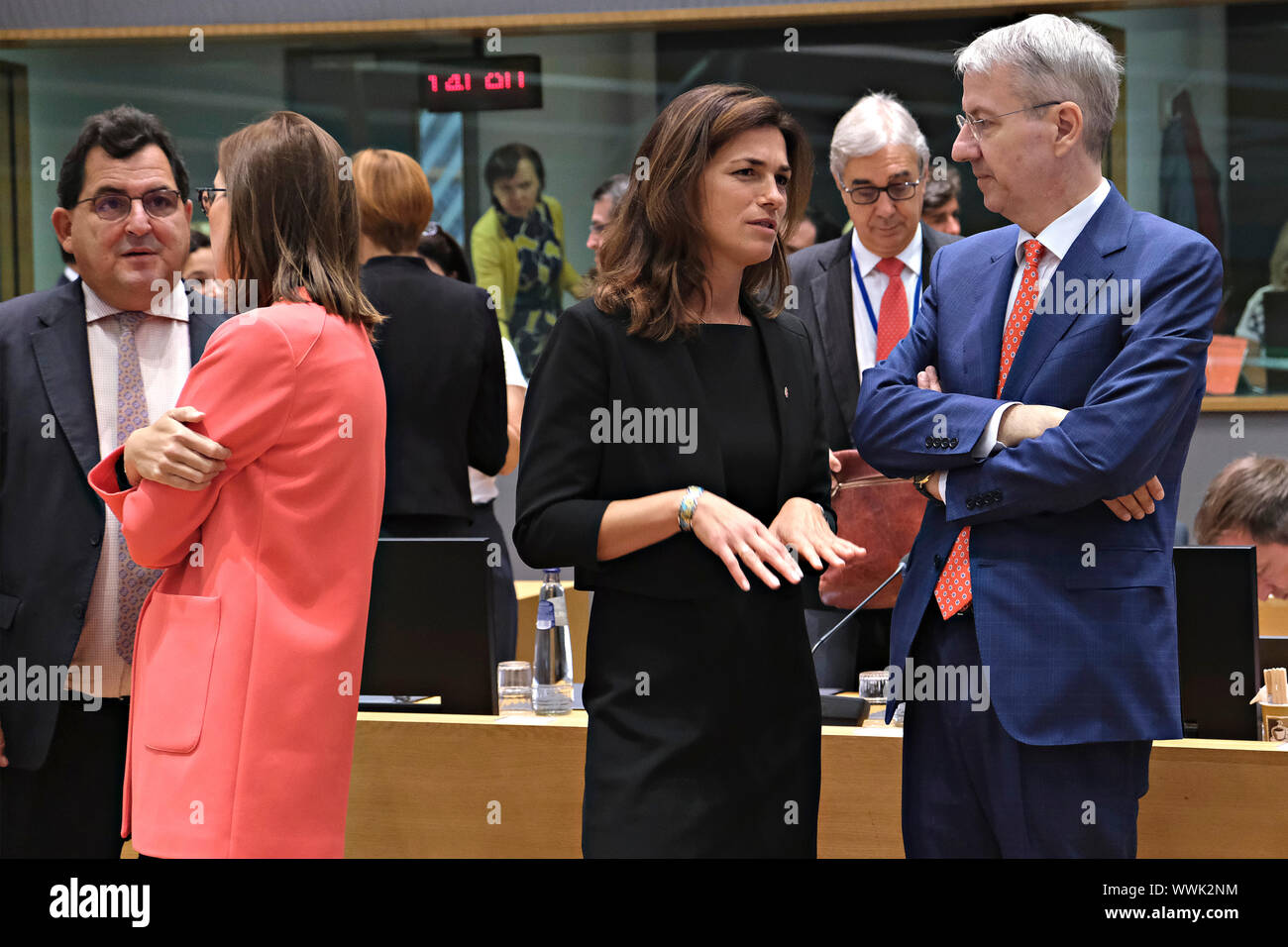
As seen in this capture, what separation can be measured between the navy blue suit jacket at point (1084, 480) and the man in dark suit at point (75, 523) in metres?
1.32

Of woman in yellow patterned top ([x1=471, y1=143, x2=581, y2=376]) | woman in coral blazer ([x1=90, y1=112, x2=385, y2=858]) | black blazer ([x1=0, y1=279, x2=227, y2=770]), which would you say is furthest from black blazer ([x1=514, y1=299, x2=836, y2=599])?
woman in yellow patterned top ([x1=471, y1=143, x2=581, y2=376])

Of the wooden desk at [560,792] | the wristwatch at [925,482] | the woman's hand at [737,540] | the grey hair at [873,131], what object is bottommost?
the wooden desk at [560,792]

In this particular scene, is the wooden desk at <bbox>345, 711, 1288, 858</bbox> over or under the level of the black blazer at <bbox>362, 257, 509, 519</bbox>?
under

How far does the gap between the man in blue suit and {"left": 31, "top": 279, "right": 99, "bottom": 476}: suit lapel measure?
1.32m

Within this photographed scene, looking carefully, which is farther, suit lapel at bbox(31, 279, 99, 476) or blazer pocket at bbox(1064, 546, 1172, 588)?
suit lapel at bbox(31, 279, 99, 476)

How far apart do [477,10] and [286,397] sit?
4.14 metres

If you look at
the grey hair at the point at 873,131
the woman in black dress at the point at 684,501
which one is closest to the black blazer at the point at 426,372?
the grey hair at the point at 873,131

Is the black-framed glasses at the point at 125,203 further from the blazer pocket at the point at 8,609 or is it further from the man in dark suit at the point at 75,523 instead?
the blazer pocket at the point at 8,609

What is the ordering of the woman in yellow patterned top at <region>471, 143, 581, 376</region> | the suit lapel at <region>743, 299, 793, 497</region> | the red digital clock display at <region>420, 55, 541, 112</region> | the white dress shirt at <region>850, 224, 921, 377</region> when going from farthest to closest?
the woman in yellow patterned top at <region>471, 143, 581, 376</region>, the red digital clock display at <region>420, 55, 541, 112</region>, the white dress shirt at <region>850, 224, 921, 377</region>, the suit lapel at <region>743, 299, 793, 497</region>

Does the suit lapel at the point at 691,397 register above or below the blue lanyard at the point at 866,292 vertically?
below

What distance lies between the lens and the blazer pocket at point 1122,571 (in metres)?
1.88

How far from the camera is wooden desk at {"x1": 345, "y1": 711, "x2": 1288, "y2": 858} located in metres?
2.33

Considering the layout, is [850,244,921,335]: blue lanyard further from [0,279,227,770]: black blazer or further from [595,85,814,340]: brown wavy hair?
[0,279,227,770]: black blazer
